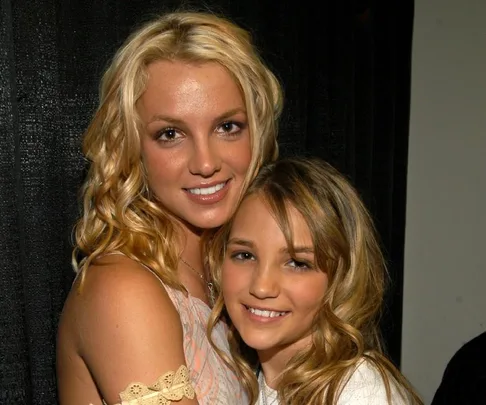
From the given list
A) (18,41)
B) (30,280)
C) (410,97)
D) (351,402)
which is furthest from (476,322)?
(18,41)

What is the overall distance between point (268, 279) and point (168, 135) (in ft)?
1.25

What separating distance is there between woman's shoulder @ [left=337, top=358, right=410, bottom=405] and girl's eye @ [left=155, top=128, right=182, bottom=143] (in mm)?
636

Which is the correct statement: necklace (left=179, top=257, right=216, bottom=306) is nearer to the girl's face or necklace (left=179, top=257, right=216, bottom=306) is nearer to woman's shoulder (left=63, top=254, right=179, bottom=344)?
the girl's face

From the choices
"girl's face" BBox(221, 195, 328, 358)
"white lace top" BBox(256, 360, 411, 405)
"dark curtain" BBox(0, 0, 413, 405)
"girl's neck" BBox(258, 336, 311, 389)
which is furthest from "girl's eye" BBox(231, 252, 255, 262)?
"dark curtain" BBox(0, 0, 413, 405)

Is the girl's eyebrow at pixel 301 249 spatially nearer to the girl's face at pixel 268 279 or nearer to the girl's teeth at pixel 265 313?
the girl's face at pixel 268 279

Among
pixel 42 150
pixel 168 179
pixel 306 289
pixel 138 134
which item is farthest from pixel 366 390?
pixel 42 150

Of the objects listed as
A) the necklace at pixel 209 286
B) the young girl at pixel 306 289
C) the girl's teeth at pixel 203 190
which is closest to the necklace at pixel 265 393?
the young girl at pixel 306 289

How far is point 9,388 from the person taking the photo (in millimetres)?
1649

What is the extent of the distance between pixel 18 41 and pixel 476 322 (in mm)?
2391

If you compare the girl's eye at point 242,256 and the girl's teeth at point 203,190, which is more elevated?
the girl's teeth at point 203,190

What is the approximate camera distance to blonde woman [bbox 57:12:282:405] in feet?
4.11

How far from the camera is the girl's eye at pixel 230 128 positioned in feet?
4.71

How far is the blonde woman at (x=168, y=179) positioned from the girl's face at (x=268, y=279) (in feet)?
0.25

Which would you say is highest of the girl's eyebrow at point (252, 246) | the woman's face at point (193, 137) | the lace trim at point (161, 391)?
the woman's face at point (193, 137)
